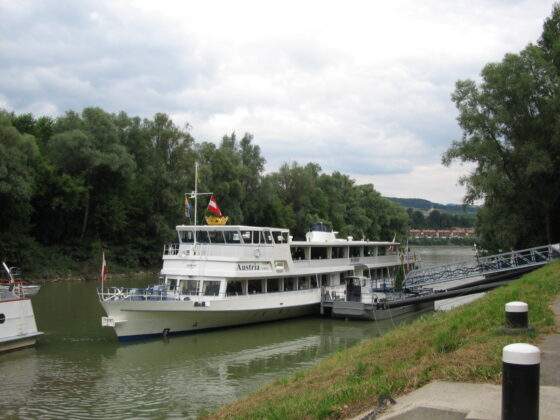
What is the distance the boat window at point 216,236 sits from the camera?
27.9 m

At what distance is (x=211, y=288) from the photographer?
26797 millimetres

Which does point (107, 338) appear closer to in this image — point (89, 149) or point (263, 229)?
point (263, 229)

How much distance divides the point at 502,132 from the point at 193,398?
26.5 m

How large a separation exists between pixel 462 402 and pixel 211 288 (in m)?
21.3

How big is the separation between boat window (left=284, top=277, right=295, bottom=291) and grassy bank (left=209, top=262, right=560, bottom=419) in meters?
18.7

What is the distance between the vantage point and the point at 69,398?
51.9 feet

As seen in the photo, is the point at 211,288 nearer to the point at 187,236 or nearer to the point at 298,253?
the point at 187,236

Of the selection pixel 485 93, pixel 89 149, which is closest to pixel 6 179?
pixel 89 149

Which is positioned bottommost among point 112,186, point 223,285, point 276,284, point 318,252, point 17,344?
point 17,344

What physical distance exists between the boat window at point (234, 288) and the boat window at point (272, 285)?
→ 2091mm

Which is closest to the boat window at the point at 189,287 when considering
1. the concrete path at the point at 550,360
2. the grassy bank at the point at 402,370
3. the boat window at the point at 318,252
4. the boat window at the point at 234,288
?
the boat window at the point at 234,288

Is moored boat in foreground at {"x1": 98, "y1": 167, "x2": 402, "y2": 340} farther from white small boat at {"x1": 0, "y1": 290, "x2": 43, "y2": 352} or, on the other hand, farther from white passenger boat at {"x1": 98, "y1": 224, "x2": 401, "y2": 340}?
white small boat at {"x1": 0, "y1": 290, "x2": 43, "y2": 352}

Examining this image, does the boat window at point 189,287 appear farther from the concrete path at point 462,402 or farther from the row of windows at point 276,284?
the concrete path at point 462,402

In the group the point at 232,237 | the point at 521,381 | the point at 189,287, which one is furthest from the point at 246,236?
the point at 521,381
